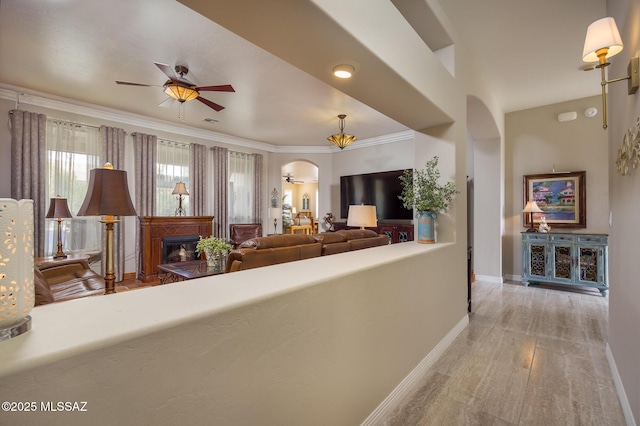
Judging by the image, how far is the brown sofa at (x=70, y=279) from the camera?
2344 mm

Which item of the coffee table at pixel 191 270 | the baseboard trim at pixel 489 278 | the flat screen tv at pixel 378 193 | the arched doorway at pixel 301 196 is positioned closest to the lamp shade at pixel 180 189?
the coffee table at pixel 191 270

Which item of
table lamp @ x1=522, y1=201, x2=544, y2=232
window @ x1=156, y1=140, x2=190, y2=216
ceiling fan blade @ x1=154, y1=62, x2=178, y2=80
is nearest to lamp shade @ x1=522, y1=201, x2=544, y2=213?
table lamp @ x1=522, y1=201, x2=544, y2=232

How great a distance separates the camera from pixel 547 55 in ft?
11.2

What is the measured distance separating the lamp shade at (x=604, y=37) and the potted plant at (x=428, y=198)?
1285 mm

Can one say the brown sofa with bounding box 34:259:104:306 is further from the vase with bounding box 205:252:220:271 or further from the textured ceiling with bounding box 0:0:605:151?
the textured ceiling with bounding box 0:0:605:151

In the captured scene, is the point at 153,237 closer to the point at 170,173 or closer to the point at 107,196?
the point at 170,173

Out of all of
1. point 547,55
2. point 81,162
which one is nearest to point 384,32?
point 547,55

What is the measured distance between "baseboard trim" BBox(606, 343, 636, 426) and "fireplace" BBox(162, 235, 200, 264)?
215 inches

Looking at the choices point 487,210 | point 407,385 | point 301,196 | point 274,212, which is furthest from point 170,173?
point 301,196

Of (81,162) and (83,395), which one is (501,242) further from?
(81,162)

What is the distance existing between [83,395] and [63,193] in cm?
523

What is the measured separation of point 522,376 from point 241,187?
6098 mm

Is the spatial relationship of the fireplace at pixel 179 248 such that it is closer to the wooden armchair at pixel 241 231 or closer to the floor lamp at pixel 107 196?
the wooden armchair at pixel 241 231

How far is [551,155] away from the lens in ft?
15.9
